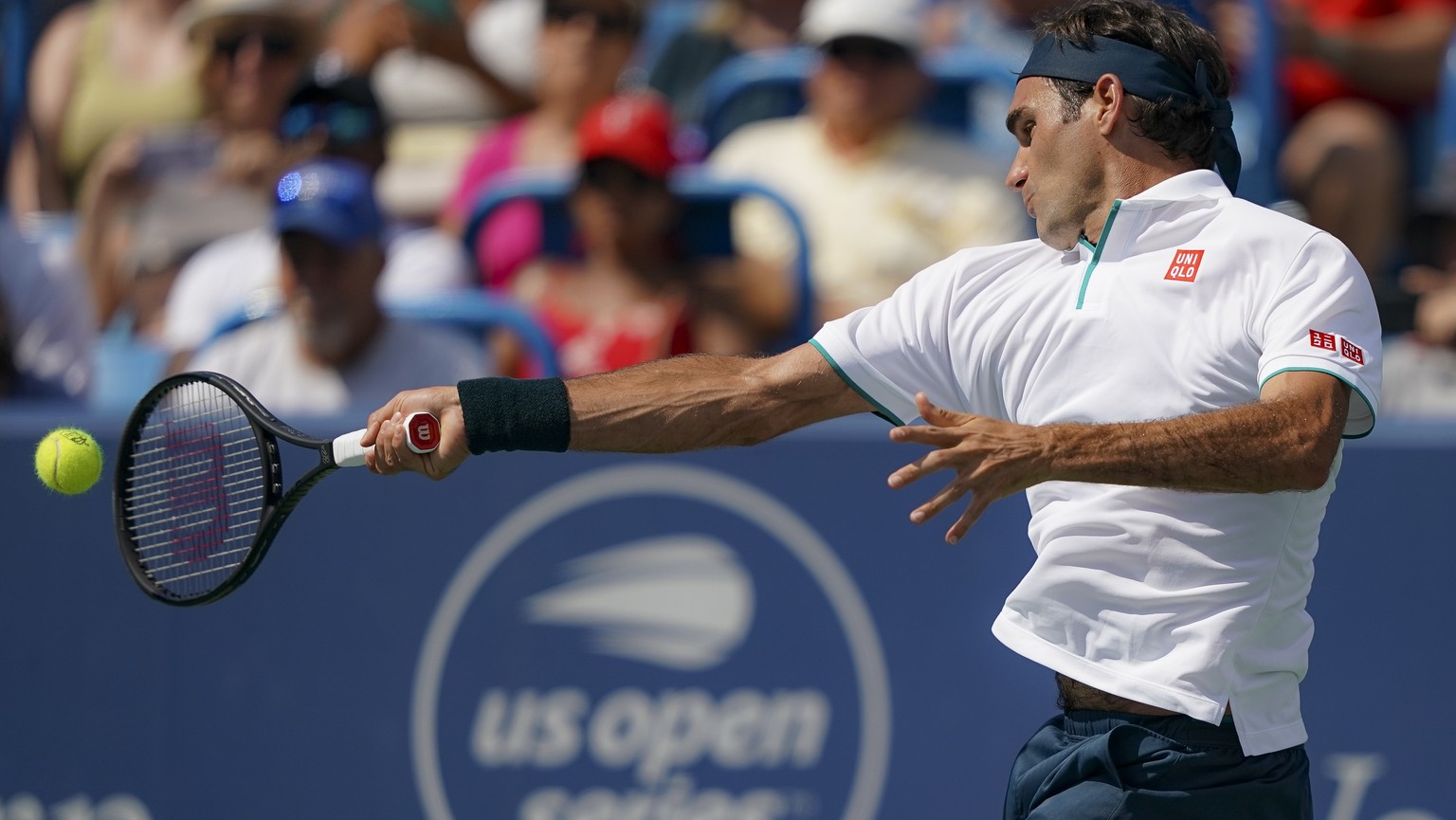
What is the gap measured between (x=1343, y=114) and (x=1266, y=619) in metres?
3.60

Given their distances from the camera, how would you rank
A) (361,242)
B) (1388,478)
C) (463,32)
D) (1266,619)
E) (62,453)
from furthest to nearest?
(463,32) → (361,242) → (1388,478) → (62,453) → (1266,619)

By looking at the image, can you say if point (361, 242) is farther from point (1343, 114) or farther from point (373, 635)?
point (1343, 114)

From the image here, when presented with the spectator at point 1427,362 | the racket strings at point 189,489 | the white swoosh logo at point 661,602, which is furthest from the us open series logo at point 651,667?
the spectator at point 1427,362

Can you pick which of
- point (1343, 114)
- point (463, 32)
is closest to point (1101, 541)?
point (1343, 114)

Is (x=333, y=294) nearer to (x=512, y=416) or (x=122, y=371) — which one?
(x=122, y=371)

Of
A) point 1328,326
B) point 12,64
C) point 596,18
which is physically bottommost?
point 1328,326

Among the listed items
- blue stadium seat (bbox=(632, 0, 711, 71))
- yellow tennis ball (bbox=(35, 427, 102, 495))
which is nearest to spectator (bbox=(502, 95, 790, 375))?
blue stadium seat (bbox=(632, 0, 711, 71))

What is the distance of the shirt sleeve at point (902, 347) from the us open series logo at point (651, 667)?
5.25 feet

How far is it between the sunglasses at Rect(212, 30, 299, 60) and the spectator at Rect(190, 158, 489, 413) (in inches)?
64.7

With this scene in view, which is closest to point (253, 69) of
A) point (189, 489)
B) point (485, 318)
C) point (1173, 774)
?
point (485, 318)

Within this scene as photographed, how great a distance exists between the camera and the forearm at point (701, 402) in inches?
113

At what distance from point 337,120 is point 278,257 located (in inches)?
20.0

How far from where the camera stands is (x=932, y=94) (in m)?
5.98

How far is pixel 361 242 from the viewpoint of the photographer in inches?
201
